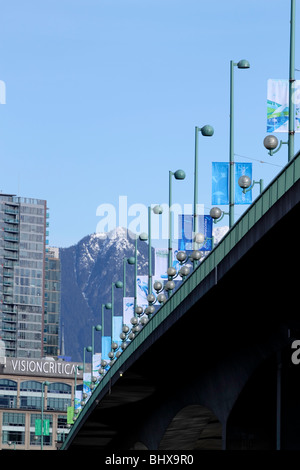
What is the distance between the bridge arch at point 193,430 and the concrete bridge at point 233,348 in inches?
5.6

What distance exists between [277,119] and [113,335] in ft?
195

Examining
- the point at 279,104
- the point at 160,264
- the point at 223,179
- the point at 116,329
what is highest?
the point at 116,329

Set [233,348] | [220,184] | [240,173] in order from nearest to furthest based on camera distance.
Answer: [240,173] < [233,348] < [220,184]

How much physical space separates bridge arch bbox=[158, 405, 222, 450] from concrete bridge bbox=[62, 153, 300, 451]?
0.46ft

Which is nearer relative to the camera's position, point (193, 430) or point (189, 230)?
point (189, 230)

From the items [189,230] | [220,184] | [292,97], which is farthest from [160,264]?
[292,97]

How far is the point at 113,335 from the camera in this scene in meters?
104

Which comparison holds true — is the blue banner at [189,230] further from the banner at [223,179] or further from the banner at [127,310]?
the banner at [127,310]

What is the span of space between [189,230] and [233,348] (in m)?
11.6

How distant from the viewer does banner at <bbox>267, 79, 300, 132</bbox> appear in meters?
46.2

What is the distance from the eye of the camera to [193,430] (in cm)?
8619

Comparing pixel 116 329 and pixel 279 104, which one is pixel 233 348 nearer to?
pixel 279 104

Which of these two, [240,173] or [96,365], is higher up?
[96,365]
